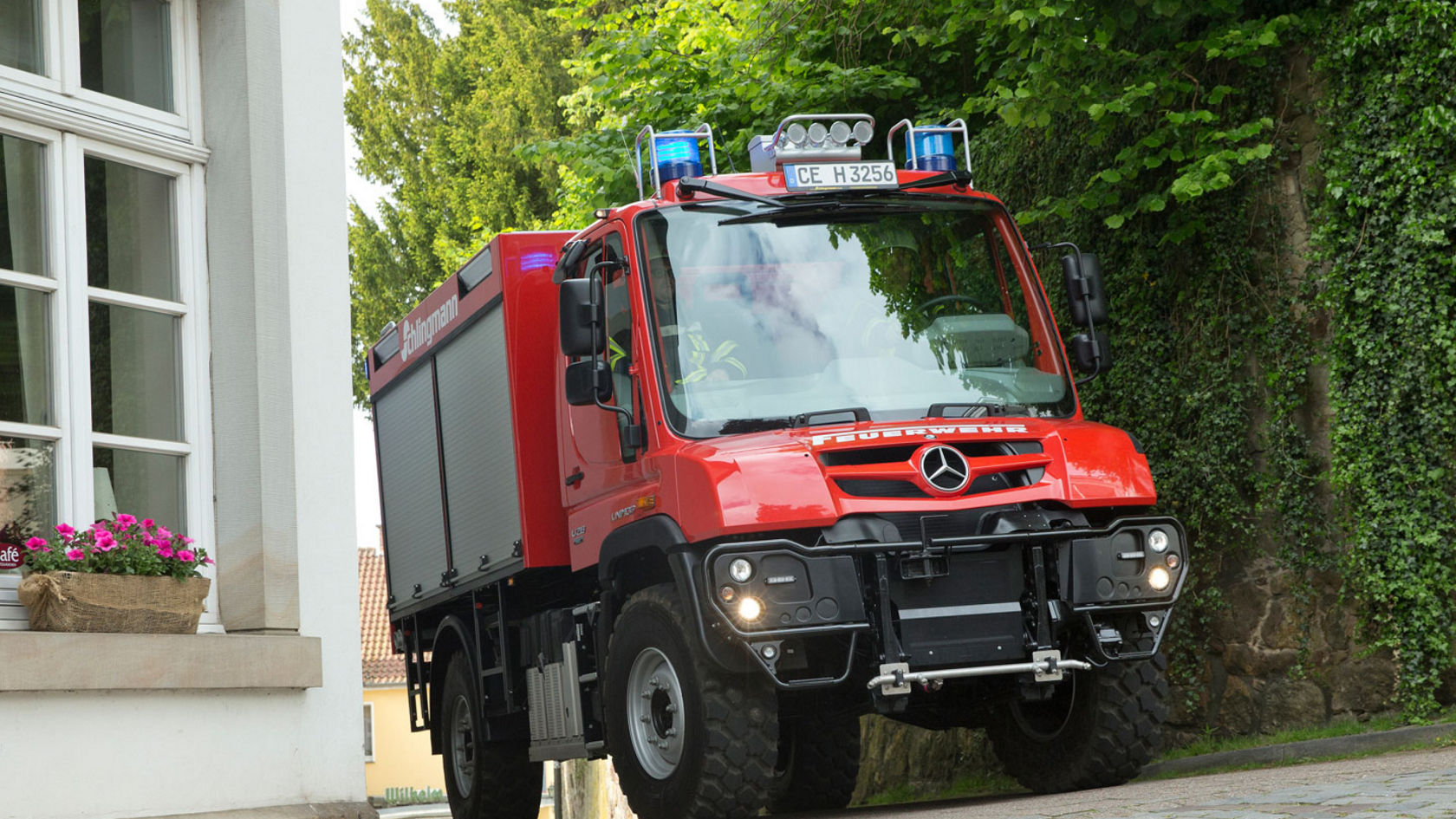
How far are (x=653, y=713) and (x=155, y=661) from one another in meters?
2.31

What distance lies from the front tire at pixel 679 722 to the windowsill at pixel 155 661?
1455 mm

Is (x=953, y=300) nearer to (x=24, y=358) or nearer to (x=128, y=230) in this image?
(x=128, y=230)

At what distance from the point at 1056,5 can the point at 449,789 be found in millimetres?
6327

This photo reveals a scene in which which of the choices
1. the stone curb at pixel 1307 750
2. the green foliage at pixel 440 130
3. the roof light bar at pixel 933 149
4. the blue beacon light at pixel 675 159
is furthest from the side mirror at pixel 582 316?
the green foliage at pixel 440 130

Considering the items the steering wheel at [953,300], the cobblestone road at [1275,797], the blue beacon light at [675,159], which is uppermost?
the blue beacon light at [675,159]

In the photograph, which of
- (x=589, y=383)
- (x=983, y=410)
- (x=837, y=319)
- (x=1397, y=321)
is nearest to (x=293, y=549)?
(x=589, y=383)

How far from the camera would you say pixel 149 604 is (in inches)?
230

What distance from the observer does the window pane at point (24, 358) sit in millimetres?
5859

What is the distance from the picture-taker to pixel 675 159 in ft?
26.3

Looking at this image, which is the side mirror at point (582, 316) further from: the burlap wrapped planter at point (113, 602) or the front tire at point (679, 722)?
the burlap wrapped planter at point (113, 602)

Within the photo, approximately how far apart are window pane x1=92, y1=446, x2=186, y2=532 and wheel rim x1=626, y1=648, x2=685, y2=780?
2082 mm

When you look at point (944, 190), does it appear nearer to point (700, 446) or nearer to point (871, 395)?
point (871, 395)

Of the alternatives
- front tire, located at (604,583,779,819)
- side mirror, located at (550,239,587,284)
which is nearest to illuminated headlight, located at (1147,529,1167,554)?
front tire, located at (604,583,779,819)

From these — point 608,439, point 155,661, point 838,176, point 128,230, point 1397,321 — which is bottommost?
point 155,661
